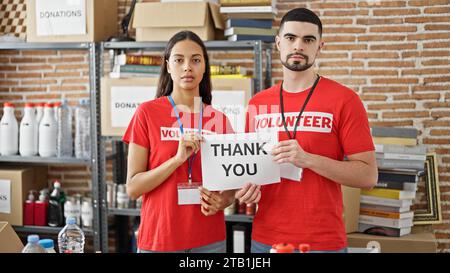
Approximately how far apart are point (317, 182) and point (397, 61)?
193 cm

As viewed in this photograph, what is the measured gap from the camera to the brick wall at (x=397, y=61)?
3.65m

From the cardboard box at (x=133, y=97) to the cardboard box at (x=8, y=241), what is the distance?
1.48 m

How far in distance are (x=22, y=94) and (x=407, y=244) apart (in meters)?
2.88

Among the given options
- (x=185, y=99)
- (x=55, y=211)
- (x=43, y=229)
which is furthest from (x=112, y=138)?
(x=185, y=99)

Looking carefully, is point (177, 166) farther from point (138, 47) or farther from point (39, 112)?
point (39, 112)

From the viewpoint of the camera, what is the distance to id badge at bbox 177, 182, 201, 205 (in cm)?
212

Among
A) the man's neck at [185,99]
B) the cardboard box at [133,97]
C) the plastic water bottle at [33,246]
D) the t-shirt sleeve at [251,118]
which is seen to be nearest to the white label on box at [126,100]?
the cardboard box at [133,97]

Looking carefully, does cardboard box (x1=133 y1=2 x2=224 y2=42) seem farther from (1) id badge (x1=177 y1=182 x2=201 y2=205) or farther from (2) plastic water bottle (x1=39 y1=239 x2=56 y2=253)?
(2) plastic water bottle (x1=39 y1=239 x2=56 y2=253)

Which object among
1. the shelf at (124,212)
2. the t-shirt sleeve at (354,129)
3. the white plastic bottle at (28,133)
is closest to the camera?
the t-shirt sleeve at (354,129)

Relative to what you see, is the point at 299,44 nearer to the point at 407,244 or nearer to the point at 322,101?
the point at 322,101

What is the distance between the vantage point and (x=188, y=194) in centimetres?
212

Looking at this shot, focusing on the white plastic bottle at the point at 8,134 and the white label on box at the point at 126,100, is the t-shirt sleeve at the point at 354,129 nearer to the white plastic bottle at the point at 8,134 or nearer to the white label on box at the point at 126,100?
the white label on box at the point at 126,100

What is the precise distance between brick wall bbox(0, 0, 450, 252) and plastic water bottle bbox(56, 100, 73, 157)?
1.44 meters

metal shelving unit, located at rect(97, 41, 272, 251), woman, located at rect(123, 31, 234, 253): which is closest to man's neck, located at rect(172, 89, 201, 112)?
woman, located at rect(123, 31, 234, 253)
